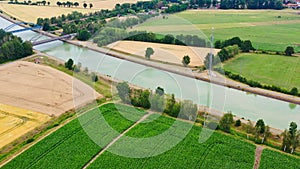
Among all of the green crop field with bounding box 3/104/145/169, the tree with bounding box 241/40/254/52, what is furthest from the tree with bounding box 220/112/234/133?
the tree with bounding box 241/40/254/52

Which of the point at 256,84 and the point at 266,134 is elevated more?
the point at 256,84

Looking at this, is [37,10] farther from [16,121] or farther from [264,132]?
[264,132]

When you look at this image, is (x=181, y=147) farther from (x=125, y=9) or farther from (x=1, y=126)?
(x=125, y=9)

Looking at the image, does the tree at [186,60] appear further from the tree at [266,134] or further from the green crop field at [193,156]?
the tree at [266,134]

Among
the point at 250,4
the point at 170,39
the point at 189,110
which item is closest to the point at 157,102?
the point at 189,110

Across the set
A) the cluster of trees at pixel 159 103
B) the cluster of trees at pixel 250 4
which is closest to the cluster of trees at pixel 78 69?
the cluster of trees at pixel 159 103

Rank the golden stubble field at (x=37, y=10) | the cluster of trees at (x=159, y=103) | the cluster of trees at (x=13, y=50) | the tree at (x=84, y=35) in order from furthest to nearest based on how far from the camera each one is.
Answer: the golden stubble field at (x=37, y=10), the tree at (x=84, y=35), the cluster of trees at (x=13, y=50), the cluster of trees at (x=159, y=103)
